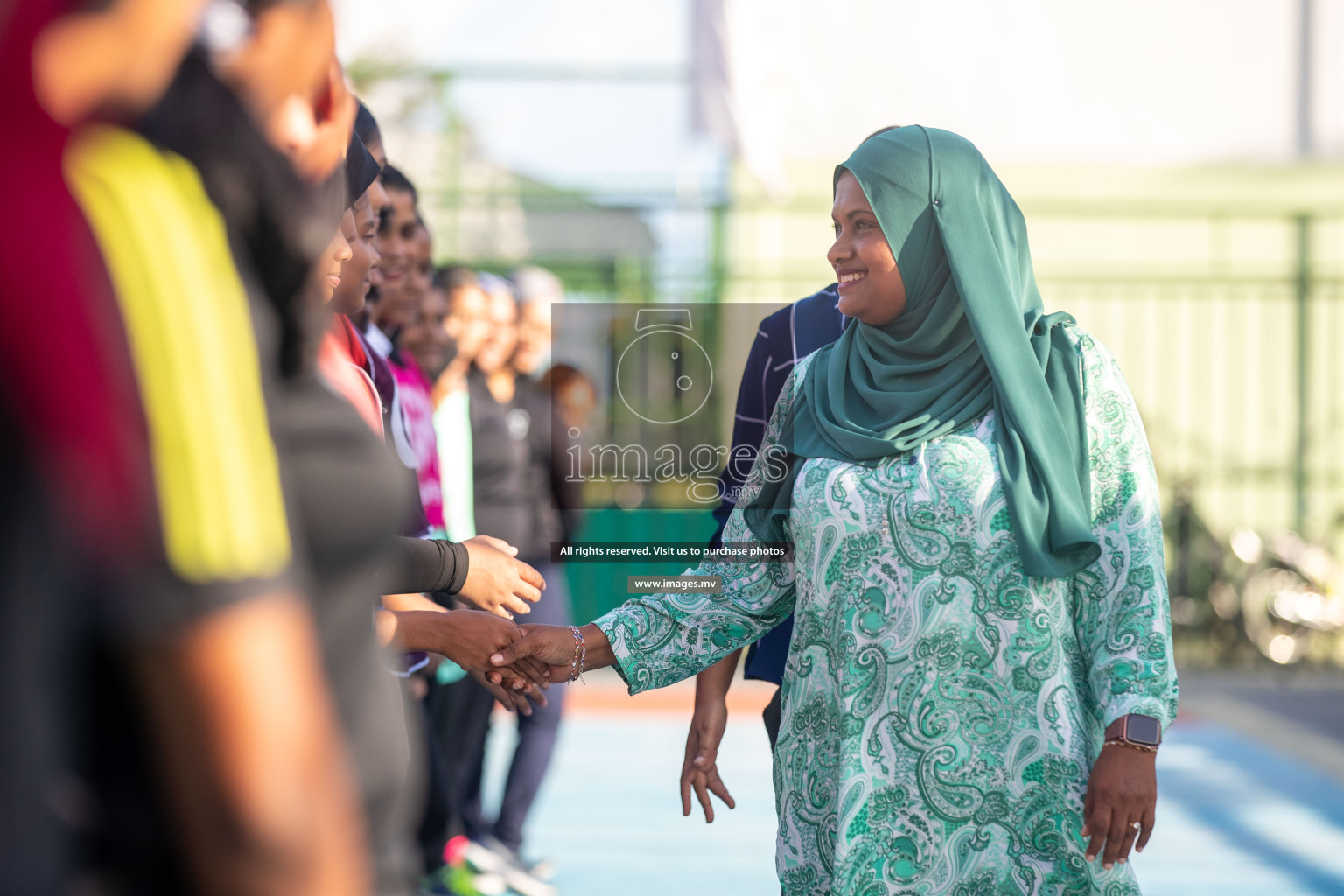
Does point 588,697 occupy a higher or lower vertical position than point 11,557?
lower

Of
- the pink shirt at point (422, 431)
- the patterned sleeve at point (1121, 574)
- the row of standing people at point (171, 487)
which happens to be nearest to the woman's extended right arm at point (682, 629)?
the patterned sleeve at point (1121, 574)

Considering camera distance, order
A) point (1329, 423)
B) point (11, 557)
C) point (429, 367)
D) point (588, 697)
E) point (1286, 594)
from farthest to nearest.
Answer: point (1329, 423) < point (1286, 594) < point (588, 697) < point (429, 367) < point (11, 557)

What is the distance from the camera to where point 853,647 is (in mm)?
2248

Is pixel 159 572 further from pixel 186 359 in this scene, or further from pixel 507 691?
pixel 507 691

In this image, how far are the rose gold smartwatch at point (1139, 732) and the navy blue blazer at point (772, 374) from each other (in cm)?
78

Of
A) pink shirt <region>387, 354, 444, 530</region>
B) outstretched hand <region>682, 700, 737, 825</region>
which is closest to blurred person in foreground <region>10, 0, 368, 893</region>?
outstretched hand <region>682, 700, 737, 825</region>

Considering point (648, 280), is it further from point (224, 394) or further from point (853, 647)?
point (224, 394)

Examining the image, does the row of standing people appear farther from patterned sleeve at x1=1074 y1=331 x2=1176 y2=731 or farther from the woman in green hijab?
patterned sleeve at x1=1074 y1=331 x2=1176 y2=731

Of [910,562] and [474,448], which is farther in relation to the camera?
[474,448]

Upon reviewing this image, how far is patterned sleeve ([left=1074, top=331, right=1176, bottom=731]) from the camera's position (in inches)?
83.9

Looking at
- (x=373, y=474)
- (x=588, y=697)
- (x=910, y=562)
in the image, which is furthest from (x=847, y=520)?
(x=588, y=697)

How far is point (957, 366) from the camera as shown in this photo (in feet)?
7.66

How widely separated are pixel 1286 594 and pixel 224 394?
35.1ft

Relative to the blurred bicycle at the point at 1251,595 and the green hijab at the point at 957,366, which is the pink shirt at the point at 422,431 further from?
the blurred bicycle at the point at 1251,595
